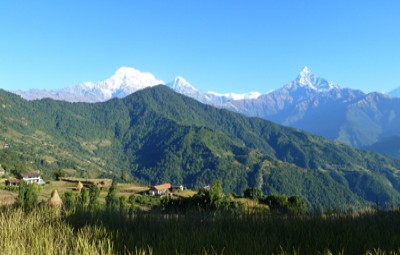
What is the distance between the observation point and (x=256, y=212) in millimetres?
7277

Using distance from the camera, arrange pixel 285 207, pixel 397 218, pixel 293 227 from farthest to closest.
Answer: pixel 285 207 < pixel 397 218 < pixel 293 227

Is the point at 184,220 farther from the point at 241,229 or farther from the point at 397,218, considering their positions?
the point at 397,218

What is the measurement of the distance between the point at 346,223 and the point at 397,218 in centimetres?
117

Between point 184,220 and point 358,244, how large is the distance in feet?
9.88

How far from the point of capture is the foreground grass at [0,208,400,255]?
420cm

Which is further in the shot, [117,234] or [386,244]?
[117,234]

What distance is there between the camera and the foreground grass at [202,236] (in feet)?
13.8

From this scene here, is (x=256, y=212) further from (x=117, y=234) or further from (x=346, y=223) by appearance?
(x=117, y=234)

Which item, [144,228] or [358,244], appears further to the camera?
[144,228]

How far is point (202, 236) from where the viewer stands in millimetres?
4695

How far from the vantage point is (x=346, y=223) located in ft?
18.7

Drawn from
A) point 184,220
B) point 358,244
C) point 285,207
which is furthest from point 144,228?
point 285,207

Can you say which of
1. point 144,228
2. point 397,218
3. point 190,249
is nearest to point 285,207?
point 397,218

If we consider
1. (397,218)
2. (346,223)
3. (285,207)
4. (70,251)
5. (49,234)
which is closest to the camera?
(70,251)
